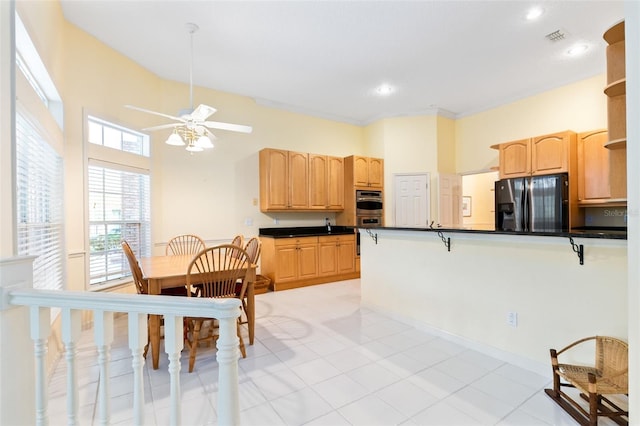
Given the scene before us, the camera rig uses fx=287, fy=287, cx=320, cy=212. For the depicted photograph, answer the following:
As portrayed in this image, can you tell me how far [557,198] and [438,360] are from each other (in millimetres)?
2990

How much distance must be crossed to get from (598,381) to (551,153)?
132 inches

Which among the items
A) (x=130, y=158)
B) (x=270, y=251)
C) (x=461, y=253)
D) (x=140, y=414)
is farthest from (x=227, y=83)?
(x=140, y=414)

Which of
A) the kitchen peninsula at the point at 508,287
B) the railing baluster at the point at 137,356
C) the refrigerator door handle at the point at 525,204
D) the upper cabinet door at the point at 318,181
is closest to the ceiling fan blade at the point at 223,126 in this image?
the kitchen peninsula at the point at 508,287

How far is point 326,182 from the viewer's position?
542 cm

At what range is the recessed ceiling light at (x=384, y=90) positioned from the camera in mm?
4535

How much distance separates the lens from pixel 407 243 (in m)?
3.16

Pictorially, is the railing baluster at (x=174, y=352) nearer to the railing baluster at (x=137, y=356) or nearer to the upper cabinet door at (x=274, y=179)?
the railing baluster at (x=137, y=356)

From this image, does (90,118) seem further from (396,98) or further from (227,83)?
(396,98)

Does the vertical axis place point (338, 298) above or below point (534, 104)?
below

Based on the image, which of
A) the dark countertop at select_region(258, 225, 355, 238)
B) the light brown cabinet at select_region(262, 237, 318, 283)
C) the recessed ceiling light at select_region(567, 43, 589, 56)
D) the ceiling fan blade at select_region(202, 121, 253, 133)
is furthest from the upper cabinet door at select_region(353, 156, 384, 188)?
the recessed ceiling light at select_region(567, 43, 589, 56)

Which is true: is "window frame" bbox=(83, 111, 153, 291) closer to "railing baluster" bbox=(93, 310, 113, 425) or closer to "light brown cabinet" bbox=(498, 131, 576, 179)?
"railing baluster" bbox=(93, 310, 113, 425)

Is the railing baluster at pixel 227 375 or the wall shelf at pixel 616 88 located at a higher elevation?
the wall shelf at pixel 616 88

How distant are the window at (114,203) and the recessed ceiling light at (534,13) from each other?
469cm

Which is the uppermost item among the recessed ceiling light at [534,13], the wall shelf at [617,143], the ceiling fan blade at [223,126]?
the recessed ceiling light at [534,13]
